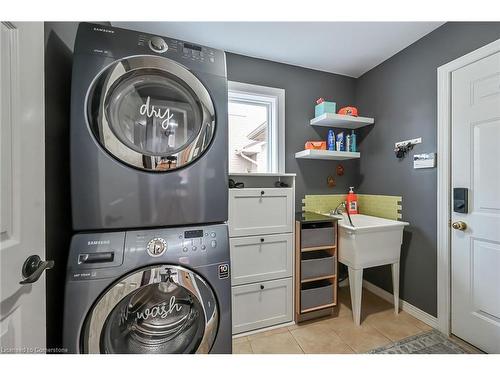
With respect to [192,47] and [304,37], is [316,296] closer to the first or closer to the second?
[192,47]

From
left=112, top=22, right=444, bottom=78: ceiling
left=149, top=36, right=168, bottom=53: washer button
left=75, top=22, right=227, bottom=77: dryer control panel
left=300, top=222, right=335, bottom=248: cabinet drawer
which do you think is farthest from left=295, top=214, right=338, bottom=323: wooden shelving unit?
left=112, top=22, right=444, bottom=78: ceiling

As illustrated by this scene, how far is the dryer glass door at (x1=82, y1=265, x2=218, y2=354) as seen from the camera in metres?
0.79

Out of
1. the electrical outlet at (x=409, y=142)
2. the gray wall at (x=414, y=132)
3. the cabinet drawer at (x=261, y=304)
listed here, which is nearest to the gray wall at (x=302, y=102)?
the gray wall at (x=414, y=132)

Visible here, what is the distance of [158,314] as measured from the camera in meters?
0.89

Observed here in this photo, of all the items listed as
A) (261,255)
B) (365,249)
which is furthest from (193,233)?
(365,249)

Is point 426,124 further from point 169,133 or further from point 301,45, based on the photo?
point 169,133

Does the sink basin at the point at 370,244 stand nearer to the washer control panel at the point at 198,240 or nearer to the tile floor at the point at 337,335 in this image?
the tile floor at the point at 337,335

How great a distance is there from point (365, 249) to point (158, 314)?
153 cm

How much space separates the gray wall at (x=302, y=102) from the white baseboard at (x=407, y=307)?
108cm

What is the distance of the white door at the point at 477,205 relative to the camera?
130 cm

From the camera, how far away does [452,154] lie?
1515 millimetres

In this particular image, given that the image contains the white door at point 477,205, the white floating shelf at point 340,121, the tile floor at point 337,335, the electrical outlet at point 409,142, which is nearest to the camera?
the white door at point 477,205

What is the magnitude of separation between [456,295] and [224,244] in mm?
1824

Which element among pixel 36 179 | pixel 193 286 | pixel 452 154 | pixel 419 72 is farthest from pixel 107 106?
pixel 419 72
